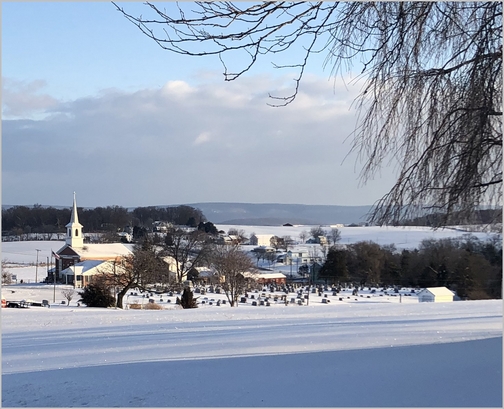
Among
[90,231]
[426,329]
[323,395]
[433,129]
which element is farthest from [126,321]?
[90,231]

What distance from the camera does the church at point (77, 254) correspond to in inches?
1027

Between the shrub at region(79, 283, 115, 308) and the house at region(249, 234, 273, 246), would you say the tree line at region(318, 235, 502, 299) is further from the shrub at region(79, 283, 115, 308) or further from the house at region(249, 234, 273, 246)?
the house at region(249, 234, 273, 246)

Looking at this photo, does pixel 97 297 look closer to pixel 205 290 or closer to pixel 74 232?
pixel 205 290

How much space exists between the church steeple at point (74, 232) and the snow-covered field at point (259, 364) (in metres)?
18.0

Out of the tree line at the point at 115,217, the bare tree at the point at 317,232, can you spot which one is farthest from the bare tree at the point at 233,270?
the bare tree at the point at 317,232

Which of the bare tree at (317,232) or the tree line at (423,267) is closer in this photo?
the tree line at (423,267)

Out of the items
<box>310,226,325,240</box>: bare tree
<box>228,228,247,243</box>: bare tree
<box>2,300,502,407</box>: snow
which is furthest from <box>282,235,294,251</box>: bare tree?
<box>2,300,502,407</box>: snow

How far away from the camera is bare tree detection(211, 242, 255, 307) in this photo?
917 inches

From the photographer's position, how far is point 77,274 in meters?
25.6

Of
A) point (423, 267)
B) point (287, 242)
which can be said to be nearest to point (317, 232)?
point (287, 242)

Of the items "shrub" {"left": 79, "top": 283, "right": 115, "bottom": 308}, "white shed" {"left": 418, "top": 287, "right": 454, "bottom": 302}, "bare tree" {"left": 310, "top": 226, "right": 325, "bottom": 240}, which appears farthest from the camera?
"bare tree" {"left": 310, "top": 226, "right": 325, "bottom": 240}

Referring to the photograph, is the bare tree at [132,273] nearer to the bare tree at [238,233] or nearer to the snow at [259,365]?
the snow at [259,365]

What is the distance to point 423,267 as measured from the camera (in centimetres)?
1784

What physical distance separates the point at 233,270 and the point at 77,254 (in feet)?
29.6
